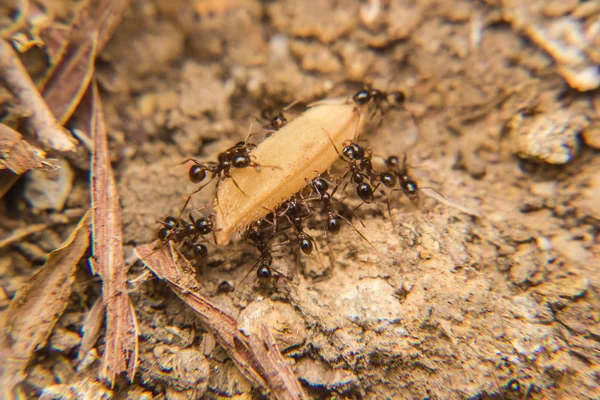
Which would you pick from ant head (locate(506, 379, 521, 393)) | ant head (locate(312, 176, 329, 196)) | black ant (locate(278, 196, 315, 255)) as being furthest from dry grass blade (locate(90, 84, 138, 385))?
ant head (locate(506, 379, 521, 393))

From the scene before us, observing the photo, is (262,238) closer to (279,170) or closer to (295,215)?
(295,215)

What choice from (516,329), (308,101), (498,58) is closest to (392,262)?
(516,329)

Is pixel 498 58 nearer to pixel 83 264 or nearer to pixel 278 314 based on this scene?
pixel 278 314

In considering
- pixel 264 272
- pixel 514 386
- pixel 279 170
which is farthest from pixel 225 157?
pixel 514 386

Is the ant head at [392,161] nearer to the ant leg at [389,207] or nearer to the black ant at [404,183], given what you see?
the black ant at [404,183]

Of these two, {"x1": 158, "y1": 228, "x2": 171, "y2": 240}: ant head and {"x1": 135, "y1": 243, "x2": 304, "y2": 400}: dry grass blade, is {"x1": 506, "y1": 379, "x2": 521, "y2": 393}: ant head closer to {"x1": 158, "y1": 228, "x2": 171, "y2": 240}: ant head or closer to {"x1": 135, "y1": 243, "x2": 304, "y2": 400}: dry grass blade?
{"x1": 135, "y1": 243, "x2": 304, "y2": 400}: dry grass blade

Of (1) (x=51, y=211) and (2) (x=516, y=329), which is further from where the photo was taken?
(1) (x=51, y=211)
